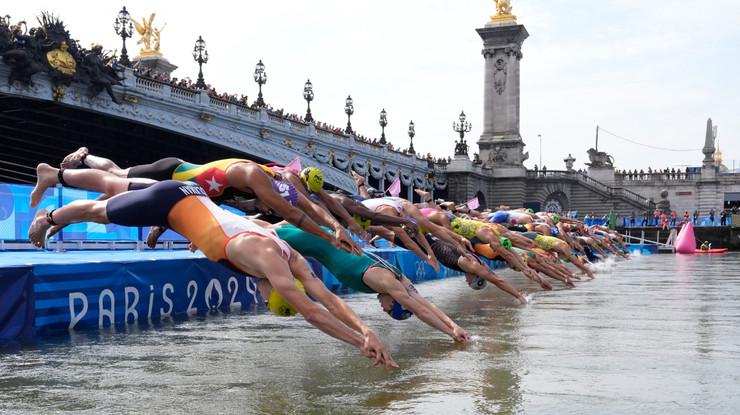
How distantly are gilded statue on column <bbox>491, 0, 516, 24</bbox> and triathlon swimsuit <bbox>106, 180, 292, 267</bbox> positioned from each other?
79.7 metres

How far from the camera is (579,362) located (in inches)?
293

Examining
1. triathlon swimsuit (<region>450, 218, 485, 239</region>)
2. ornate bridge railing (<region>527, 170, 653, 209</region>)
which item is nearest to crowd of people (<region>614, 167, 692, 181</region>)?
ornate bridge railing (<region>527, 170, 653, 209</region>)

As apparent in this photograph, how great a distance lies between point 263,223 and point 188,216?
6.78ft

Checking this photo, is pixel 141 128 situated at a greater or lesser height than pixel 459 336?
greater

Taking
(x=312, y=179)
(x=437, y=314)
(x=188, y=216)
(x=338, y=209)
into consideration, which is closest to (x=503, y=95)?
(x=338, y=209)

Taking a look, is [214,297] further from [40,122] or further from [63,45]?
[40,122]

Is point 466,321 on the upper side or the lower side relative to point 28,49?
lower

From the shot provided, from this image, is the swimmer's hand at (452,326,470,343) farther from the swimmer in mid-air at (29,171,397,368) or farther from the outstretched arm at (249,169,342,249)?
the swimmer in mid-air at (29,171,397,368)

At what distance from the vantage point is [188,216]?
6.79 m

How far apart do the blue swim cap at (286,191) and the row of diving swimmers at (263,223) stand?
0.01m

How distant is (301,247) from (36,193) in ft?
9.02

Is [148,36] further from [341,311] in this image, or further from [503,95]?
[341,311]

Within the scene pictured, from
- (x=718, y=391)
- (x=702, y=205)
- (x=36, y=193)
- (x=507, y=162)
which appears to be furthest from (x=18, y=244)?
(x=702, y=205)

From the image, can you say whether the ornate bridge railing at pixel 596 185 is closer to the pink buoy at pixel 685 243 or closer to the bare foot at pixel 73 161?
the pink buoy at pixel 685 243
